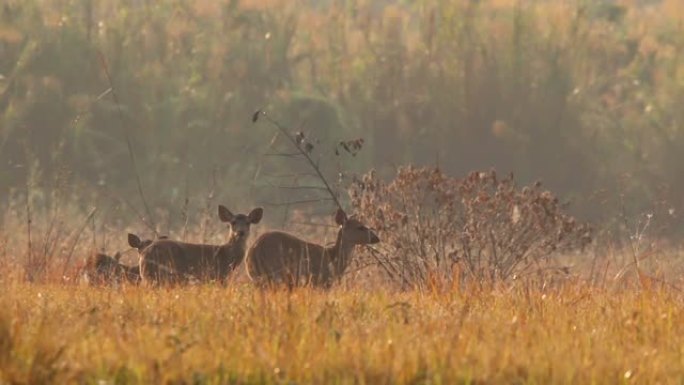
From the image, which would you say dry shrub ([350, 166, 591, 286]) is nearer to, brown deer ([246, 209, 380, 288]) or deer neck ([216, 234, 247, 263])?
brown deer ([246, 209, 380, 288])

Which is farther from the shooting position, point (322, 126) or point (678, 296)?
point (322, 126)

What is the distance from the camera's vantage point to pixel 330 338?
28.3 ft

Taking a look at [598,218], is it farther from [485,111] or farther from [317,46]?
[317,46]

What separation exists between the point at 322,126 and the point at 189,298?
12.7 meters

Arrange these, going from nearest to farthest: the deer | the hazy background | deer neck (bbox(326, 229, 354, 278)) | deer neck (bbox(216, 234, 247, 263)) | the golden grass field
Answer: the golden grass field
the deer
deer neck (bbox(326, 229, 354, 278))
deer neck (bbox(216, 234, 247, 263))
the hazy background

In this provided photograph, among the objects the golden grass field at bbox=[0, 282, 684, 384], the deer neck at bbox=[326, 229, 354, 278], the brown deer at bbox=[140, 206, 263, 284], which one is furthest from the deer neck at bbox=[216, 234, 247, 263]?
the golden grass field at bbox=[0, 282, 684, 384]

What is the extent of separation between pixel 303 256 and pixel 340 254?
52cm

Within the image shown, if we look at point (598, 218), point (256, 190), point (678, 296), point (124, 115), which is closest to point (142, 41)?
point (124, 115)

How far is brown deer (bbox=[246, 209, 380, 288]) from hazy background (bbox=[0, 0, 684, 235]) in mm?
7233

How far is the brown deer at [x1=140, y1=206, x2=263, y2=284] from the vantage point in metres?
13.2

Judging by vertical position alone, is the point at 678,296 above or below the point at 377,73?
below

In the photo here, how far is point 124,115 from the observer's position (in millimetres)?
22766

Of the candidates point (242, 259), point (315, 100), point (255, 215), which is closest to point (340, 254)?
point (242, 259)

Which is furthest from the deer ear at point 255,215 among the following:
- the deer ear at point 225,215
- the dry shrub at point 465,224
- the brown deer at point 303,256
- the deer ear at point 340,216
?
the dry shrub at point 465,224
